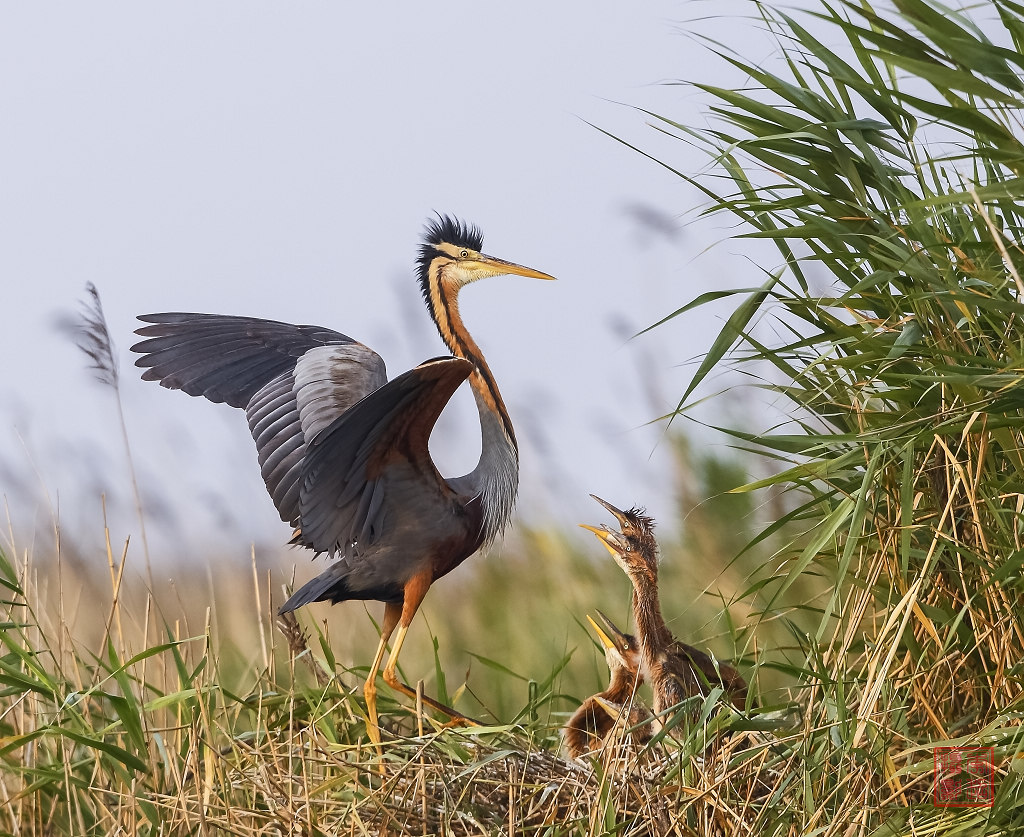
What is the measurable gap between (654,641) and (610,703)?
25cm

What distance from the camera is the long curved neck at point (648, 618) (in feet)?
11.6

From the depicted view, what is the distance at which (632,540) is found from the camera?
145 inches

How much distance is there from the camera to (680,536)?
6086 millimetres

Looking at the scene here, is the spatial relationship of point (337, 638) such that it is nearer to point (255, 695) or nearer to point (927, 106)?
point (255, 695)

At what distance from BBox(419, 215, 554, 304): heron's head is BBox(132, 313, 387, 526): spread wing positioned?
37 centimetres

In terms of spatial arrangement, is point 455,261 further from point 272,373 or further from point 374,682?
point 374,682

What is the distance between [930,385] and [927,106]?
68 cm

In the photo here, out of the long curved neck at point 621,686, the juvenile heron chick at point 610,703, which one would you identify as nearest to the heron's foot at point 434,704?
the juvenile heron chick at point 610,703

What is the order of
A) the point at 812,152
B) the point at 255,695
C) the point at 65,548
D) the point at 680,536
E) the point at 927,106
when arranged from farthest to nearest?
the point at 680,536 → the point at 65,548 → the point at 255,695 → the point at 812,152 → the point at 927,106

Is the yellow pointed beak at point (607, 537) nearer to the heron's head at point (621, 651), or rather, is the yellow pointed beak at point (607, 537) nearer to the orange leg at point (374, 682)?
the heron's head at point (621, 651)

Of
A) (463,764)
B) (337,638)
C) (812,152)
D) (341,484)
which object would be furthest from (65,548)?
(812,152)

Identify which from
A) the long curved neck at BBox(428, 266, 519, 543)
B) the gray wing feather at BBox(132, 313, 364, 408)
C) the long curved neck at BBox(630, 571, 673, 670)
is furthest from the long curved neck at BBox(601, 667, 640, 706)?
the gray wing feather at BBox(132, 313, 364, 408)

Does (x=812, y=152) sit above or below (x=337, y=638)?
above

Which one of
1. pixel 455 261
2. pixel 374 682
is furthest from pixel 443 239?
pixel 374 682
